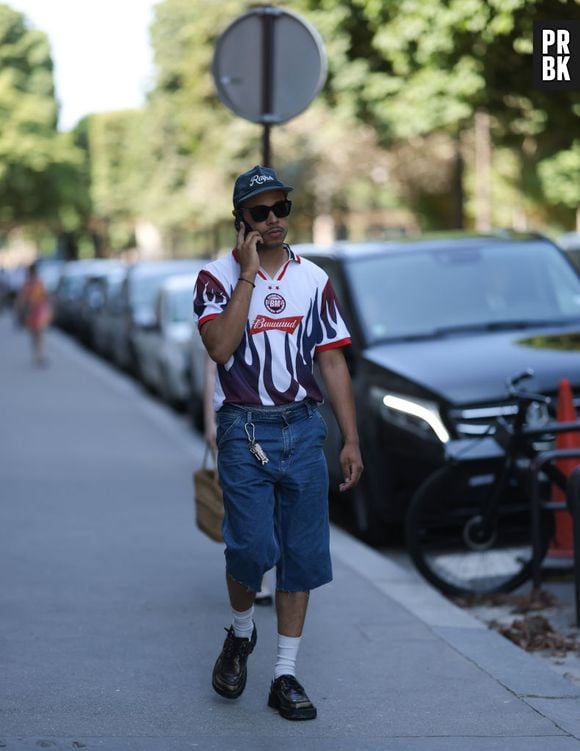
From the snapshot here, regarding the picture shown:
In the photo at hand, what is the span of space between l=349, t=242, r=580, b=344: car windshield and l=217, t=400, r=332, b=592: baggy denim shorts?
411 cm

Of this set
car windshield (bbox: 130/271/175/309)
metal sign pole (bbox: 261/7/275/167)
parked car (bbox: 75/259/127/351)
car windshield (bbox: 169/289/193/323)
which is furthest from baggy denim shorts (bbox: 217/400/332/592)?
parked car (bbox: 75/259/127/351)

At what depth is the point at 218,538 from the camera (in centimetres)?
664

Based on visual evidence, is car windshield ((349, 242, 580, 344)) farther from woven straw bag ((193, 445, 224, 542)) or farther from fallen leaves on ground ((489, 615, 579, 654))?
fallen leaves on ground ((489, 615, 579, 654))

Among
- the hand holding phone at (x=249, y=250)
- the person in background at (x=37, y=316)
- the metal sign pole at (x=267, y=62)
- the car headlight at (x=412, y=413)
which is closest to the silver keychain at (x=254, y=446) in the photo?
the hand holding phone at (x=249, y=250)

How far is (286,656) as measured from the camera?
526 centimetres

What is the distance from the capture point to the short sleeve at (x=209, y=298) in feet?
16.9

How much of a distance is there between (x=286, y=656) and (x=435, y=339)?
419 cm

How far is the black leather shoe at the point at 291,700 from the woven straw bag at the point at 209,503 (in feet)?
4.53

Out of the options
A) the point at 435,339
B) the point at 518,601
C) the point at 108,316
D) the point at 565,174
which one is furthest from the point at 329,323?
the point at 108,316

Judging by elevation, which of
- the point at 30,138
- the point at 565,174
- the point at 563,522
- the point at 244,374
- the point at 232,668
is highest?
the point at 30,138

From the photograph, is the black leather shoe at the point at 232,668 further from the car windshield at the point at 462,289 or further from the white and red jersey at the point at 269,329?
the car windshield at the point at 462,289

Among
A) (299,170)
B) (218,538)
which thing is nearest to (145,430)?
(218,538)

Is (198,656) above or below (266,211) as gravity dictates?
below

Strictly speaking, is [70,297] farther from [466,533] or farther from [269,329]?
[269,329]
